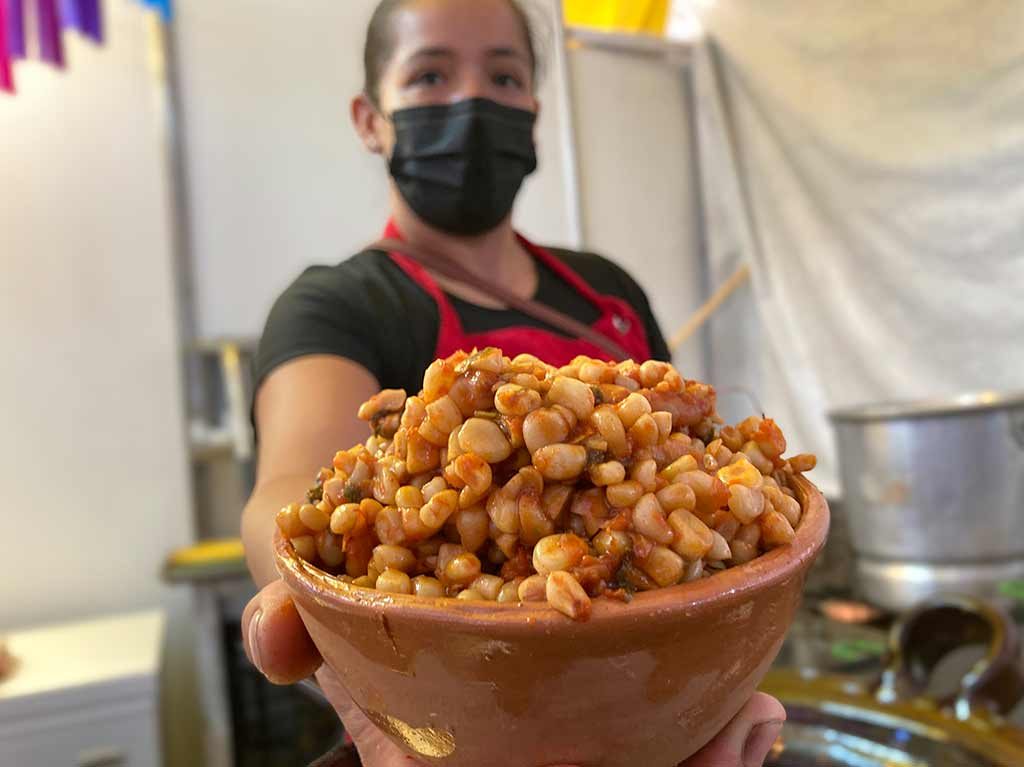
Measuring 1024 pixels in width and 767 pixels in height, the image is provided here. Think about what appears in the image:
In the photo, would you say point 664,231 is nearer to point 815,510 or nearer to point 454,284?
point 454,284

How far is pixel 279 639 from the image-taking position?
47cm

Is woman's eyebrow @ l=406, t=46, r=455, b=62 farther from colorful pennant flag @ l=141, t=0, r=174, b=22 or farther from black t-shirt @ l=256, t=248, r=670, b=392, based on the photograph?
colorful pennant flag @ l=141, t=0, r=174, b=22

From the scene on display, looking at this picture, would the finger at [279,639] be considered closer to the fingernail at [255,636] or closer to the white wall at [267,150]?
the fingernail at [255,636]

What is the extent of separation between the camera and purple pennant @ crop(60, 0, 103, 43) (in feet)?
7.07

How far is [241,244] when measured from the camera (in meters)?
2.45

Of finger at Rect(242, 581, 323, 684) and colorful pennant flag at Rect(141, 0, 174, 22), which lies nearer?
finger at Rect(242, 581, 323, 684)

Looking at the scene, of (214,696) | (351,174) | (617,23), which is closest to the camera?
(214,696)

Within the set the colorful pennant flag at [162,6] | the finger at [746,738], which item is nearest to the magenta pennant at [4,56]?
the colorful pennant flag at [162,6]

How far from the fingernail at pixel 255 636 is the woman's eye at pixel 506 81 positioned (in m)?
0.82

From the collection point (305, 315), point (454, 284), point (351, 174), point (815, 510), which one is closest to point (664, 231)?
point (351, 174)

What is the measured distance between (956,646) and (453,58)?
999mm

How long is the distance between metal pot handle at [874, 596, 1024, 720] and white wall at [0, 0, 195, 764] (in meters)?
1.98

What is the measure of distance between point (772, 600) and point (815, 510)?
0.10 meters

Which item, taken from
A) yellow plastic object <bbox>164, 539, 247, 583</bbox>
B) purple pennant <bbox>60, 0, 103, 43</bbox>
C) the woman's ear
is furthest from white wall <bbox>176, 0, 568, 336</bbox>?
the woman's ear
